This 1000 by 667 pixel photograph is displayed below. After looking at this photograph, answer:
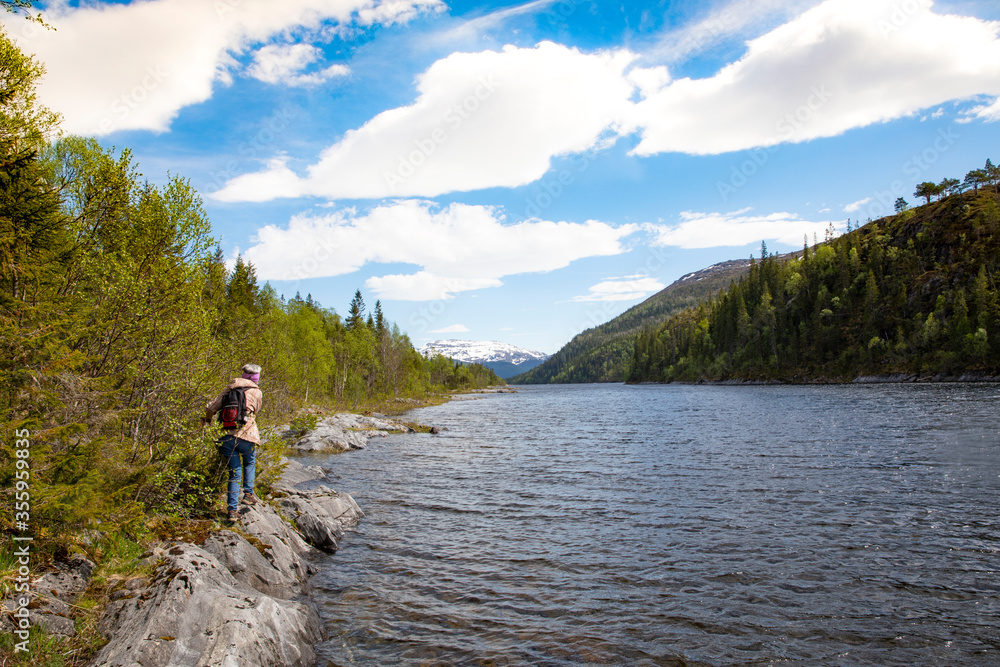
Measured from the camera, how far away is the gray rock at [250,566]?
9938mm

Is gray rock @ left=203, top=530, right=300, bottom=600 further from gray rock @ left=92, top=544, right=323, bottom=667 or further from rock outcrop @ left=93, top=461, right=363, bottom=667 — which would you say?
gray rock @ left=92, top=544, right=323, bottom=667

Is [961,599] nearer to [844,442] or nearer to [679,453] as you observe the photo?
[679,453]

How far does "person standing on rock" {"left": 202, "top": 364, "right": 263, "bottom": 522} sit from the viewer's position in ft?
36.6

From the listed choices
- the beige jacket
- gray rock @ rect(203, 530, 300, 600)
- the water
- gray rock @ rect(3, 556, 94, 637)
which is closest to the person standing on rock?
the beige jacket

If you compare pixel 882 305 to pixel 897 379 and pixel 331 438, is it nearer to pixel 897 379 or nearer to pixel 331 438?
pixel 897 379

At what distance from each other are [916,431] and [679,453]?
52.9 feet

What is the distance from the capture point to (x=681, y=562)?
1195 cm

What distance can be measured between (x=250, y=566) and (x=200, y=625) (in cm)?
322

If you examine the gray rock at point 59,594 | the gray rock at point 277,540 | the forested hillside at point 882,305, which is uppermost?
the forested hillside at point 882,305

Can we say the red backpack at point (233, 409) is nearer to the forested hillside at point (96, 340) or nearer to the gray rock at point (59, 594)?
the forested hillside at point (96, 340)

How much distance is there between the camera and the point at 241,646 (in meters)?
7.20

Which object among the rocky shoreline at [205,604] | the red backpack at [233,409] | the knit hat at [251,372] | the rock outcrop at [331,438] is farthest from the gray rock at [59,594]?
the rock outcrop at [331,438]

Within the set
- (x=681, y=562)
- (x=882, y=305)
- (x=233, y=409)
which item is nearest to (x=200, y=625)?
(x=233, y=409)

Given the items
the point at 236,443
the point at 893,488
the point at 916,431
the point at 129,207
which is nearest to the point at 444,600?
the point at 236,443
